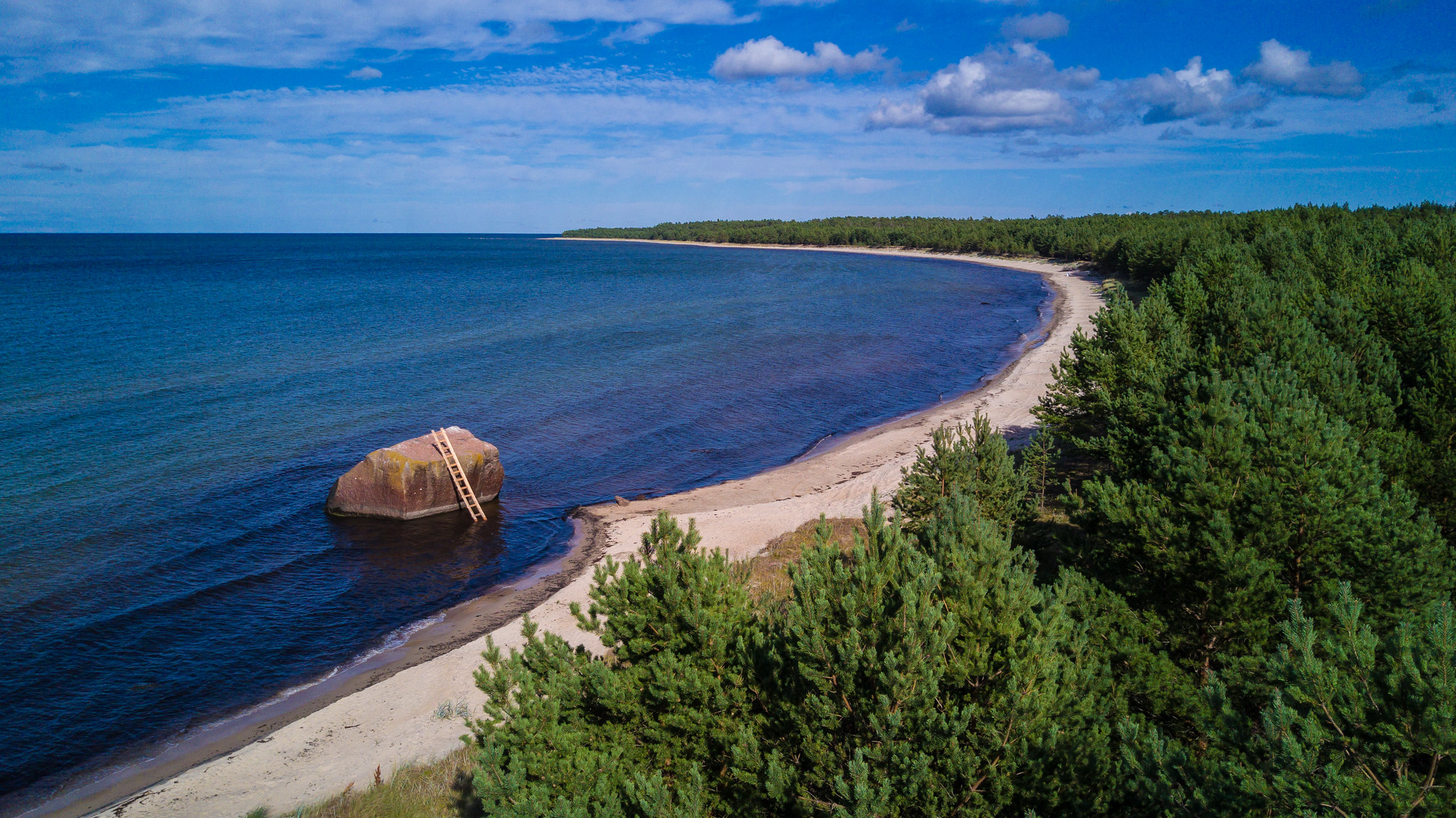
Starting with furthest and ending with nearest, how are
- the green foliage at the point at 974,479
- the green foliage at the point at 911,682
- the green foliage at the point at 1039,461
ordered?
the green foliage at the point at 1039,461
the green foliage at the point at 974,479
the green foliage at the point at 911,682

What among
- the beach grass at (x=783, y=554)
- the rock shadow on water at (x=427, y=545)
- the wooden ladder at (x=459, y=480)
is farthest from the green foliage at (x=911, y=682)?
the wooden ladder at (x=459, y=480)

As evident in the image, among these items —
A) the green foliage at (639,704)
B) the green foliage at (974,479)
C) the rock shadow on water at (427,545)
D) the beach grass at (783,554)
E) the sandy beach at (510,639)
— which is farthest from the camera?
the rock shadow on water at (427,545)

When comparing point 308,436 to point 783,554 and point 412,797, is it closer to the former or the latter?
point 783,554

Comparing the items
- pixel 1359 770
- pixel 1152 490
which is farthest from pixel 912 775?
pixel 1152 490

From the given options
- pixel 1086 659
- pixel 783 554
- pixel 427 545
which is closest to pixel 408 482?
pixel 427 545

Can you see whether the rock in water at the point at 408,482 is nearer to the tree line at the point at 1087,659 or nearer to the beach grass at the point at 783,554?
the beach grass at the point at 783,554

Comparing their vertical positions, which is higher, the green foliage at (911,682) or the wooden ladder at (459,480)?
the green foliage at (911,682)

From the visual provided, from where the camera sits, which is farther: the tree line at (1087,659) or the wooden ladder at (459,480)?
the wooden ladder at (459,480)

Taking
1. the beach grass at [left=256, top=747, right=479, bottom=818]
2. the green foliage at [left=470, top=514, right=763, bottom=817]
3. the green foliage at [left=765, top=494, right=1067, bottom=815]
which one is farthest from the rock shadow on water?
the green foliage at [left=765, top=494, right=1067, bottom=815]
